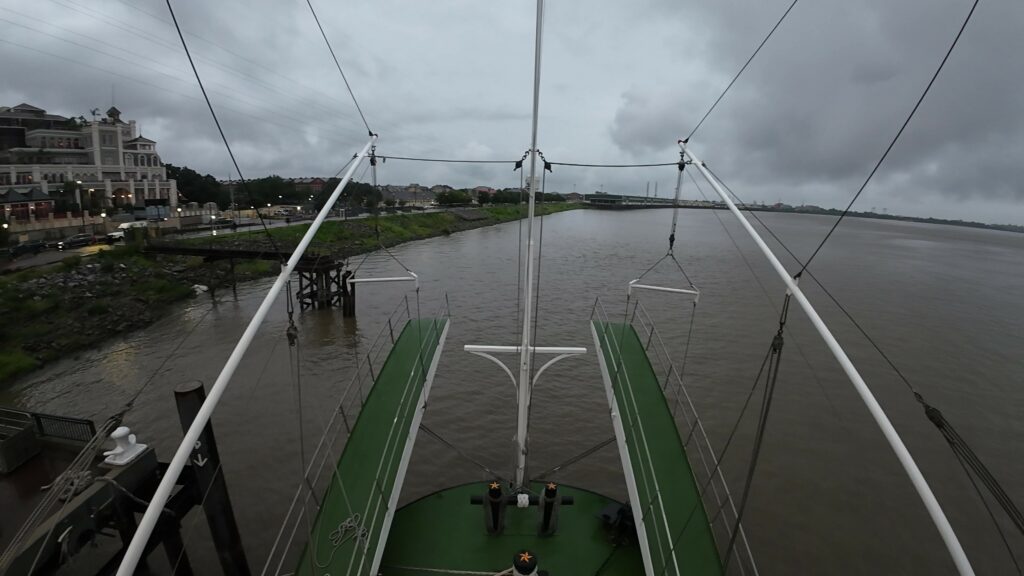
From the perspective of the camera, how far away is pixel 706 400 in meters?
13.9

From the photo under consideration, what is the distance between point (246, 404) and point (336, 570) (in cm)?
972

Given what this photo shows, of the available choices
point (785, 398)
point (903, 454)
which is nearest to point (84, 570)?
point (903, 454)

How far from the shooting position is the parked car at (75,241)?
1178 inches

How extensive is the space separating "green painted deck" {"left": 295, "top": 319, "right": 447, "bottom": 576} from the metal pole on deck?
6.25ft

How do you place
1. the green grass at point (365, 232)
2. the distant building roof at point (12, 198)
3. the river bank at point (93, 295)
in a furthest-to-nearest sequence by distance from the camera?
the distant building roof at point (12, 198) → the green grass at point (365, 232) → the river bank at point (93, 295)

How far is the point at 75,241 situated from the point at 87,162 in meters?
34.6

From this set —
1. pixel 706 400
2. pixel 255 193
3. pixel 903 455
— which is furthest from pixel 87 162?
pixel 903 455

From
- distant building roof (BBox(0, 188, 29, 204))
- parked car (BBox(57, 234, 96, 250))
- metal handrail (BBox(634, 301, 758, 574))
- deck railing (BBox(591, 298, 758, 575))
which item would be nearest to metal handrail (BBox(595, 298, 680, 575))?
Result: deck railing (BBox(591, 298, 758, 575))

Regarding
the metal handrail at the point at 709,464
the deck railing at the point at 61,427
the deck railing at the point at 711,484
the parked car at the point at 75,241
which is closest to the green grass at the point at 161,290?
the parked car at the point at 75,241

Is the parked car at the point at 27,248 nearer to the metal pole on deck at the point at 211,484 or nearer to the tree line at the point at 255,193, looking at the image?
the tree line at the point at 255,193

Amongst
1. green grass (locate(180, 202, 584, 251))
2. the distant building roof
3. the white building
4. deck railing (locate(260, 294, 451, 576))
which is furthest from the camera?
the white building

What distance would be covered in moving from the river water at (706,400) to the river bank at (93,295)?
99cm

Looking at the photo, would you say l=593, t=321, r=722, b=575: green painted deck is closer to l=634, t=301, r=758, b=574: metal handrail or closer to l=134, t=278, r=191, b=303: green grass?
l=634, t=301, r=758, b=574: metal handrail

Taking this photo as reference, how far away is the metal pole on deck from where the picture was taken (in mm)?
6453
